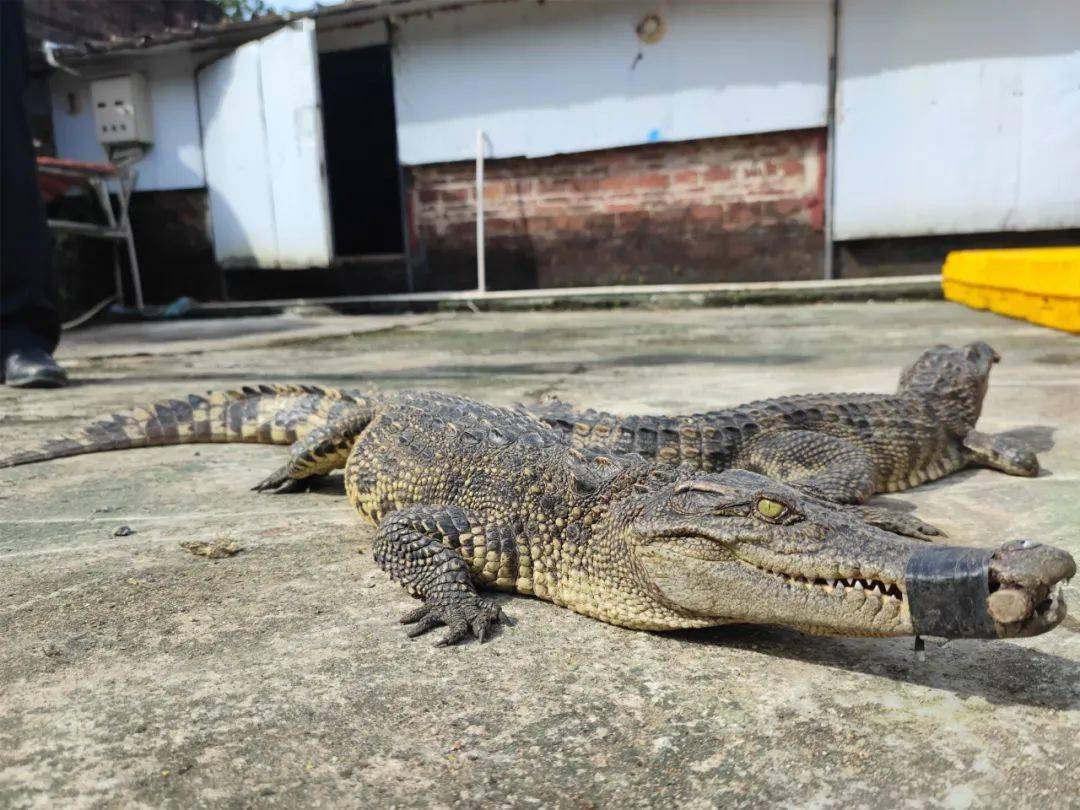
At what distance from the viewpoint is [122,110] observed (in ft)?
38.3

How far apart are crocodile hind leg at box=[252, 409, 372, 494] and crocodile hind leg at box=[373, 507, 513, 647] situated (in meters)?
0.85

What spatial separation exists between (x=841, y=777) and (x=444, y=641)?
0.90 m

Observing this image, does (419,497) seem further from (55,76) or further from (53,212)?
(55,76)

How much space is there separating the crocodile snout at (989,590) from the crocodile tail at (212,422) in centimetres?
274

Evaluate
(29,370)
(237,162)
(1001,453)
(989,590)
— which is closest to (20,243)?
(29,370)

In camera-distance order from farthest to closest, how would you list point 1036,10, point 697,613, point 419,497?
point 1036,10 → point 419,497 → point 697,613

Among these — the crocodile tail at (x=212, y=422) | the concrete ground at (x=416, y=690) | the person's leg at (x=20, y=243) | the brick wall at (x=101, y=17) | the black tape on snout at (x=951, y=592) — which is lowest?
the concrete ground at (x=416, y=690)

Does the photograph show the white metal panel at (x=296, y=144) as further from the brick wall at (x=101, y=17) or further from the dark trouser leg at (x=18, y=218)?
the dark trouser leg at (x=18, y=218)

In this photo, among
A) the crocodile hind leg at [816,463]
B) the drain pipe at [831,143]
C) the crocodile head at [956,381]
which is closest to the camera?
the crocodile hind leg at [816,463]

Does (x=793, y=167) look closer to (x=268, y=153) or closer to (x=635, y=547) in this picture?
(x=268, y=153)

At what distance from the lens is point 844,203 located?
979 centimetres

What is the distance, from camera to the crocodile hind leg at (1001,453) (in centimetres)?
313

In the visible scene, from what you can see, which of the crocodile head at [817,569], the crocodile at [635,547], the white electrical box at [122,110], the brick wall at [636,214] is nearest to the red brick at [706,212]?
the brick wall at [636,214]

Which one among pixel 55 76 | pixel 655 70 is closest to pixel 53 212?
pixel 55 76
